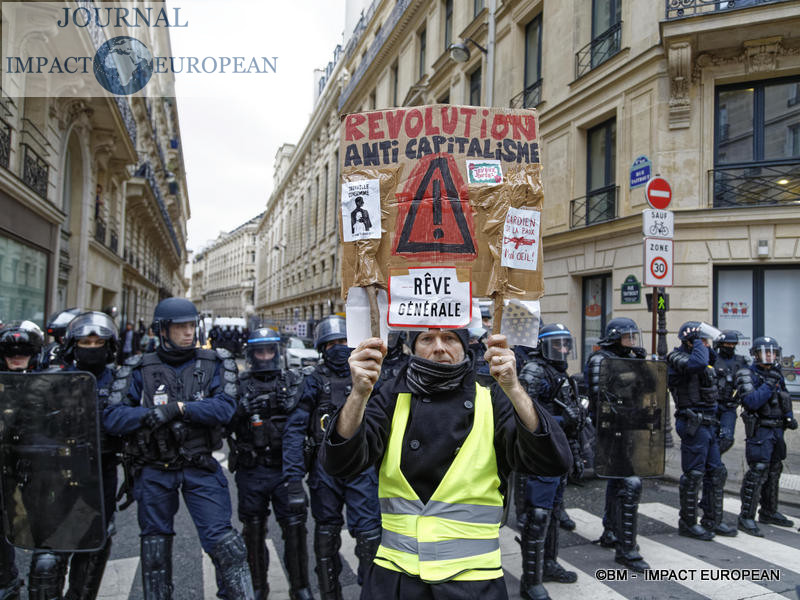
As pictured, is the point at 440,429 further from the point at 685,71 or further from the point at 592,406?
the point at 685,71

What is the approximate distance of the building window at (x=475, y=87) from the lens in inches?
755

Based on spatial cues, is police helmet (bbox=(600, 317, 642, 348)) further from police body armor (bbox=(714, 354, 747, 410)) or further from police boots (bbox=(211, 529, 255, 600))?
police boots (bbox=(211, 529, 255, 600))

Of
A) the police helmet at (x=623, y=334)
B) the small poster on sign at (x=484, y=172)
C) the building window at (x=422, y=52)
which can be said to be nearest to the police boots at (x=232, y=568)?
the small poster on sign at (x=484, y=172)

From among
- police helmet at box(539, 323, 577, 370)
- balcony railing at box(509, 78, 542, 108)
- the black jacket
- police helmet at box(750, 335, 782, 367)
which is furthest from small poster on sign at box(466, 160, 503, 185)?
balcony railing at box(509, 78, 542, 108)

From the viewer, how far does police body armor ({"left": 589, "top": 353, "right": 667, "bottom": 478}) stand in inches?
187

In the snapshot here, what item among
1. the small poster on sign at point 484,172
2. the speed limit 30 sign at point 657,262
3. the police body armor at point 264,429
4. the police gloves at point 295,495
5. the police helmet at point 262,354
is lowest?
the police gloves at point 295,495

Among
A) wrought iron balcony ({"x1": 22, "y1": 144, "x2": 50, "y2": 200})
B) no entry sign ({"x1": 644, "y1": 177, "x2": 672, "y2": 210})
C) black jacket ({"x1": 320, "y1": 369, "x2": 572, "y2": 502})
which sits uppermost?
wrought iron balcony ({"x1": 22, "y1": 144, "x2": 50, "y2": 200})

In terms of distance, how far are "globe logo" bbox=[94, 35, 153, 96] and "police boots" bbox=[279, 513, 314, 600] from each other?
12.5 meters

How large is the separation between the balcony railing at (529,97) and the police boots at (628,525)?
41.9 ft

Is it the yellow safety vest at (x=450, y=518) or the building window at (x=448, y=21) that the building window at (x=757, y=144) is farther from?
the building window at (x=448, y=21)

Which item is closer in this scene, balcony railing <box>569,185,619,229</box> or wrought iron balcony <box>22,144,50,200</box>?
wrought iron balcony <box>22,144,50,200</box>

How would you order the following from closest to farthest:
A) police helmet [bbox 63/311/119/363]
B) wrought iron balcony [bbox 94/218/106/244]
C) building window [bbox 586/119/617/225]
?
police helmet [bbox 63/311/119/363], building window [bbox 586/119/617/225], wrought iron balcony [bbox 94/218/106/244]

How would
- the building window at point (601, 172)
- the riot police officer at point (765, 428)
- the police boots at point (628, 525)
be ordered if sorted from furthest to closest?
1. the building window at point (601, 172)
2. the riot police officer at point (765, 428)
3. the police boots at point (628, 525)

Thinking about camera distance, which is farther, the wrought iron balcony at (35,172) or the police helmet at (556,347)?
the wrought iron balcony at (35,172)
